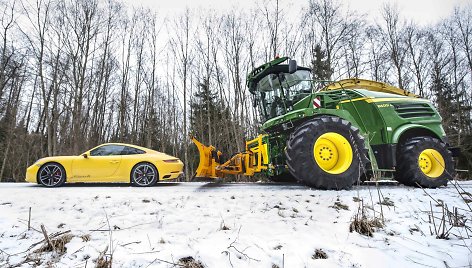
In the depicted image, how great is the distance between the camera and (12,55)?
18.4m

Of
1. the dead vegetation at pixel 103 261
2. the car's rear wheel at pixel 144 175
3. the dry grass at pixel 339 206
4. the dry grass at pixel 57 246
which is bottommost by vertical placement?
the dead vegetation at pixel 103 261

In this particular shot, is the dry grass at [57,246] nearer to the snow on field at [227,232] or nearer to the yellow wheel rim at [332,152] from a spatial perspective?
the snow on field at [227,232]

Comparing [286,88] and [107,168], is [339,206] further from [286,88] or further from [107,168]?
[107,168]

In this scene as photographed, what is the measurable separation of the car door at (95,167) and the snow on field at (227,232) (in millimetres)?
2816

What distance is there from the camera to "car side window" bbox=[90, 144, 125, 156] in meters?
7.79

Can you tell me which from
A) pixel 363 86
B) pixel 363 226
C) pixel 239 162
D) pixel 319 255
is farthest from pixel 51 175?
pixel 363 86

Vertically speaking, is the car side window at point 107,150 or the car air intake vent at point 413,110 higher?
the car air intake vent at point 413,110

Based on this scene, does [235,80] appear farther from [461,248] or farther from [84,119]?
[461,248]

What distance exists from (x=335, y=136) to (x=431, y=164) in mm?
2932

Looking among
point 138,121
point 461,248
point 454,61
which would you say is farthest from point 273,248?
point 454,61

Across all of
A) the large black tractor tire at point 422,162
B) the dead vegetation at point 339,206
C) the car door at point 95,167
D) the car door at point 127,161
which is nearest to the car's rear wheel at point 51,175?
the car door at point 95,167

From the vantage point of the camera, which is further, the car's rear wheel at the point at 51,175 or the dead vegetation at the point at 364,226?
the car's rear wheel at the point at 51,175

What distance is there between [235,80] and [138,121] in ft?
31.0

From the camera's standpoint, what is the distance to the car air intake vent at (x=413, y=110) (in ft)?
23.2
